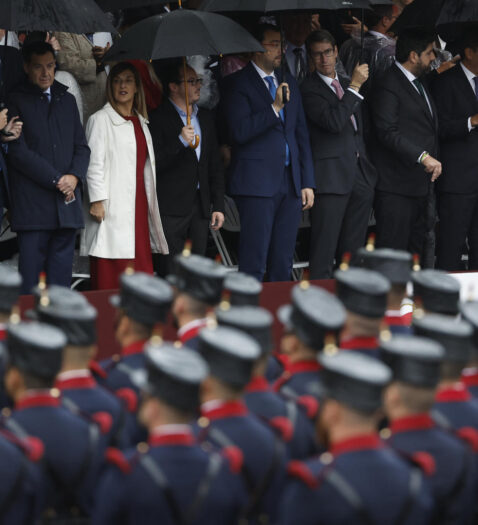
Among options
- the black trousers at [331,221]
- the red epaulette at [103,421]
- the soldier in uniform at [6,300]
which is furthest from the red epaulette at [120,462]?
the black trousers at [331,221]

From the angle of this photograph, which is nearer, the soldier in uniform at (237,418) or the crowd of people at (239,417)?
the crowd of people at (239,417)

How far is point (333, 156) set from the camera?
9.12 metres

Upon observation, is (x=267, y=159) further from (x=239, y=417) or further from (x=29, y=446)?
(x=29, y=446)

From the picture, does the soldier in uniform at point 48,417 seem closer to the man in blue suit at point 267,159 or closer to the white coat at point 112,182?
the white coat at point 112,182

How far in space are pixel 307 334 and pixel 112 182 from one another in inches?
155

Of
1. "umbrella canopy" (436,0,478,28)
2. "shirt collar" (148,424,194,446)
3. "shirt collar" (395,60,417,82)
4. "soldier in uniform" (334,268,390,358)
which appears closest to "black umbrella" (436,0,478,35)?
"umbrella canopy" (436,0,478,28)

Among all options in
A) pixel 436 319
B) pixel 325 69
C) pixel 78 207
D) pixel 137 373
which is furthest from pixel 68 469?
pixel 325 69

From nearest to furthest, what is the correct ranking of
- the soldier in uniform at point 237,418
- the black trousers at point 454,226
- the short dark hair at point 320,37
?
the soldier in uniform at point 237,418 → the short dark hair at point 320,37 → the black trousers at point 454,226

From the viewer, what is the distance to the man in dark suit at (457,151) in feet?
31.6

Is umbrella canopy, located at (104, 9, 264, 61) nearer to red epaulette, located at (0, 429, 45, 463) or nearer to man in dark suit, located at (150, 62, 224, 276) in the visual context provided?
man in dark suit, located at (150, 62, 224, 276)

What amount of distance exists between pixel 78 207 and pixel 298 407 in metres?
3.77

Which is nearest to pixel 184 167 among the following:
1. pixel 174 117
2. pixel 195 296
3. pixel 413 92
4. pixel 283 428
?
pixel 174 117

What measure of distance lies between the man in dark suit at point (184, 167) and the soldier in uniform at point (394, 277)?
2745 mm

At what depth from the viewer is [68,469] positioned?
4324 millimetres
